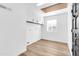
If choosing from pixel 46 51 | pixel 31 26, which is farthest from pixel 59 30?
pixel 46 51

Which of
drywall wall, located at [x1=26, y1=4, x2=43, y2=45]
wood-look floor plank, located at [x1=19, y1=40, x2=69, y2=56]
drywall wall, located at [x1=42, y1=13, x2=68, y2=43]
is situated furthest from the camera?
drywall wall, located at [x1=42, y1=13, x2=68, y2=43]

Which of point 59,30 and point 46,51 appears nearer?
point 46,51

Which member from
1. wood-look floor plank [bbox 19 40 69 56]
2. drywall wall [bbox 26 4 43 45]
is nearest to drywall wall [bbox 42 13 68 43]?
drywall wall [bbox 26 4 43 45]

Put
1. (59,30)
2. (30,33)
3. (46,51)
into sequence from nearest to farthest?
(46,51) < (30,33) < (59,30)

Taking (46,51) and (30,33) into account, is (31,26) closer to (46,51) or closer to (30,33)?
(30,33)

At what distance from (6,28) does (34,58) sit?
652mm

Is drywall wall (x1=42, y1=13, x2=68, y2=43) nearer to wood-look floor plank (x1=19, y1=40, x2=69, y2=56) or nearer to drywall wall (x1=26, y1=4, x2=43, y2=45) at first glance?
drywall wall (x1=26, y1=4, x2=43, y2=45)

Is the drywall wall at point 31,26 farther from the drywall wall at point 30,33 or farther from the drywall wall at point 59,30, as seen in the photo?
the drywall wall at point 59,30

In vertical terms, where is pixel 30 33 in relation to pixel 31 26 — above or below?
below

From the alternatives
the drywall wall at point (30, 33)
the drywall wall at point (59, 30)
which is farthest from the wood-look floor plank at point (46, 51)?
the drywall wall at point (59, 30)

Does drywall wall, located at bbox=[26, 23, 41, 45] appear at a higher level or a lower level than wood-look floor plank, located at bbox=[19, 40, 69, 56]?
higher

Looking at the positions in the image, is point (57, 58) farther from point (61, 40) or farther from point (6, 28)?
point (61, 40)

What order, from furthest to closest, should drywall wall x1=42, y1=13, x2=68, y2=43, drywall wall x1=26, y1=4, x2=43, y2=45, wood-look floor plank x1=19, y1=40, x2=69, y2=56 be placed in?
drywall wall x1=42, y1=13, x2=68, y2=43 → drywall wall x1=26, y1=4, x2=43, y2=45 → wood-look floor plank x1=19, y1=40, x2=69, y2=56

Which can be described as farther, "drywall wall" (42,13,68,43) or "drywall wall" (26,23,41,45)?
"drywall wall" (42,13,68,43)
